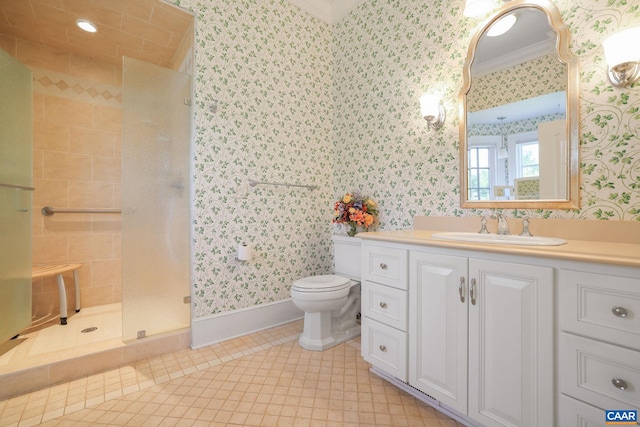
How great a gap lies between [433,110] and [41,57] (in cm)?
340

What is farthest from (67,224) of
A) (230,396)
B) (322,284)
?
(322,284)

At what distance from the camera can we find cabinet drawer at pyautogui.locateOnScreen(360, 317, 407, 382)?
4.95ft

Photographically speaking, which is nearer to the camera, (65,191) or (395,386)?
(395,386)

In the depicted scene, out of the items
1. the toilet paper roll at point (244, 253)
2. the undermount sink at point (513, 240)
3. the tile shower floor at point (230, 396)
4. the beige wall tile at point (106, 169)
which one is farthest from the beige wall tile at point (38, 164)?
the undermount sink at point (513, 240)

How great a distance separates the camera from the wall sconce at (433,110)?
6.27 feet

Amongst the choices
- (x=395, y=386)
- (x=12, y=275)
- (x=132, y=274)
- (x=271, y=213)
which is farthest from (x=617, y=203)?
(x=12, y=275)

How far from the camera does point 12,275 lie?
6.27 feet

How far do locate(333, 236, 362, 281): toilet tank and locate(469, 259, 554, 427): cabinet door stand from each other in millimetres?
1172

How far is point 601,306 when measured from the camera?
0.93m

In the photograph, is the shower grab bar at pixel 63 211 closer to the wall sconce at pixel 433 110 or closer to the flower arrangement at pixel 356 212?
the flower arrangement at pixel 356 212

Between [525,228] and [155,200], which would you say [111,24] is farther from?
[525,228]

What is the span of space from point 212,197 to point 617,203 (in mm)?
2361

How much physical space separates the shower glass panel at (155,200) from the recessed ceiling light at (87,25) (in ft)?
2.52

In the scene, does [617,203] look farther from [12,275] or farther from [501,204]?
[12,275]
